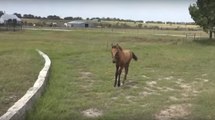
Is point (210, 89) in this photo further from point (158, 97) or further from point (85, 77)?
point (85, 77)

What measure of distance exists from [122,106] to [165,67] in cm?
889

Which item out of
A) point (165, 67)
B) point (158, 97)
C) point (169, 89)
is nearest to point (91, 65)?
point (165, 67)

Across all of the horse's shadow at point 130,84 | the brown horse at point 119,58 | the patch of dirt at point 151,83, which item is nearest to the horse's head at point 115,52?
the brown horse at point 119,58

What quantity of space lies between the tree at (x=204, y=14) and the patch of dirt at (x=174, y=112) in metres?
28.1

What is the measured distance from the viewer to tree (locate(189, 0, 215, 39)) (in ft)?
122

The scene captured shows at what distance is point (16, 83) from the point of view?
1197 centimetres

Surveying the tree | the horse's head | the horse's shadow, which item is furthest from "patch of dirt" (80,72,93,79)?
the tree

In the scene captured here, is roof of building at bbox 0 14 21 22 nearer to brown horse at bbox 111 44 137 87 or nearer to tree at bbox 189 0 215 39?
tree at bbox 189 0 215 39

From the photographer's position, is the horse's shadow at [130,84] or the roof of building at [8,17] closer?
the horse's shadow at [130,84]

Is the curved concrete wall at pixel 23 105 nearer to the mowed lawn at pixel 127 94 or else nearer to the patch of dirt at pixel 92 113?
the mowed lawn at pixel 127 94

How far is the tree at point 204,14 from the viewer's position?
122 ft

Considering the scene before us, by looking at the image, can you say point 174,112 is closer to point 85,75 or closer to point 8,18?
point 85,75

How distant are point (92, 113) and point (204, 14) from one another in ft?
101

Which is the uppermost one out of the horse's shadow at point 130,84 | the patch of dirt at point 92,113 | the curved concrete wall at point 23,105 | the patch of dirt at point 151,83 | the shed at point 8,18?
the shed at point 8,18
